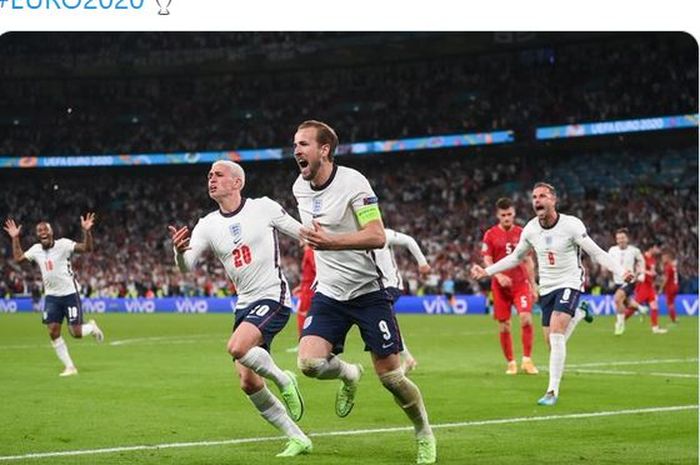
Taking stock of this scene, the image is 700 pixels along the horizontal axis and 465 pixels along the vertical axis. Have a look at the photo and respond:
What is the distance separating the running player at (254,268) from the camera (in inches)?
412

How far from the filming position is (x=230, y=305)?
52.4m

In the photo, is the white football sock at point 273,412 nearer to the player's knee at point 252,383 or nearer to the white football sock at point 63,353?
the player's knee at point 252,383

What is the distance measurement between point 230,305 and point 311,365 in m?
42.7

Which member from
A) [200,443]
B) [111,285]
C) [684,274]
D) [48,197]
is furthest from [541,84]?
[200,443]

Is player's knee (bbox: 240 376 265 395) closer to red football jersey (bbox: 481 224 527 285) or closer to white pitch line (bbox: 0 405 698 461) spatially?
white pitch line (bbox: 0 405 698 461)

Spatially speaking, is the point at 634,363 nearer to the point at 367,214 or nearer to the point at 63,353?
the point at 63,353

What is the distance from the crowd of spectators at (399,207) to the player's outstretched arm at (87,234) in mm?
27698

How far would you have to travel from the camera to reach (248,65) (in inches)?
2549

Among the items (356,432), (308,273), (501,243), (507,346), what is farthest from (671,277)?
(356,432)

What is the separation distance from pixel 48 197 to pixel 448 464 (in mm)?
58994

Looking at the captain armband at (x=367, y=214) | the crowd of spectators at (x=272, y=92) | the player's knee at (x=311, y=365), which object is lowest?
the player's knee at (x=311, y=365)

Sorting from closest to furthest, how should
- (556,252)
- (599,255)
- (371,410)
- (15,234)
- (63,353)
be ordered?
(371,410), (599,255), (556,252), (15,234), (63,353)

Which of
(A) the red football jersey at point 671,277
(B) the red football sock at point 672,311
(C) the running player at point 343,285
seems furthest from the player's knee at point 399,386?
(B) the red football sock at point 672,311
